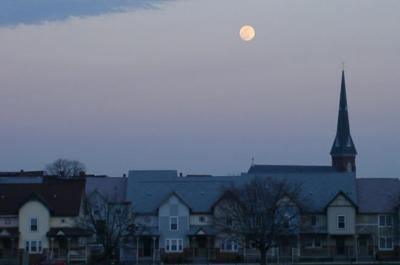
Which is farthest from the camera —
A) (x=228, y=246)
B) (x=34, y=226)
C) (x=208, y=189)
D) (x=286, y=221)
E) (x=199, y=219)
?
(x=208, y=189)

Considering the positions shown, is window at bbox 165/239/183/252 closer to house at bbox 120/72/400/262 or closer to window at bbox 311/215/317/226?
house at bbox 120/72/400/262

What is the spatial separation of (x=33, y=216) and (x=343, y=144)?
91409 millimetres

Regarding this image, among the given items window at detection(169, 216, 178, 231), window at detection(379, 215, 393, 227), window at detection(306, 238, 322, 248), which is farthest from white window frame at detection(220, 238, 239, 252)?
window at detection(379, 215, 393, 227)

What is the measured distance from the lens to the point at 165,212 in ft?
323

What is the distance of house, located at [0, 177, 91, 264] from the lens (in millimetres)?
93812

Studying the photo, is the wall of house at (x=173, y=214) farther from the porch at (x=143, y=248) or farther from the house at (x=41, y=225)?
the house at (x=41, y=225)

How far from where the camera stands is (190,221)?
98438 millimetres

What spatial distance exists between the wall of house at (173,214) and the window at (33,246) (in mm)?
11125

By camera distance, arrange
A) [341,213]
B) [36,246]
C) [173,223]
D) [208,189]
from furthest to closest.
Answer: [208,189] < [173,223] < [341,213] < [36,246]

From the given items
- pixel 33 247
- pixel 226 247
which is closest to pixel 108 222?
pixel 33 247

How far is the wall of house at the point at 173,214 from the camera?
97.8 metres

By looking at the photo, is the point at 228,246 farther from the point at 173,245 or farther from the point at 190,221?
the point at 173,245

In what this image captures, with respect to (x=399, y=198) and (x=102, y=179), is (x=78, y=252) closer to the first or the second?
(x=102, y=179)

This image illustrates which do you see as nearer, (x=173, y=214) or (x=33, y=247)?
(x=33, y=247)
